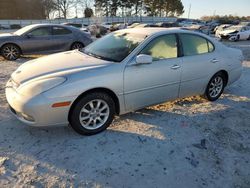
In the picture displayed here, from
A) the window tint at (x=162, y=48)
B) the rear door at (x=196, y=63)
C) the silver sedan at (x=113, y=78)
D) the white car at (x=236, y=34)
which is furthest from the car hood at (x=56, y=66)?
the white car at (x=236, y=34)

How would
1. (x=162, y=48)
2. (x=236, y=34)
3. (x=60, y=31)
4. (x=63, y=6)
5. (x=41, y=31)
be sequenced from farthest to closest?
(x=63, y=6)
(x=236, y=34)
(x=60, y=31)
(x=41, y=31)
(x=162, y=48)

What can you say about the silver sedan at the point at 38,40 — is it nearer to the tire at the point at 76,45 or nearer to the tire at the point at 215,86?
the tire at the point at 76,45

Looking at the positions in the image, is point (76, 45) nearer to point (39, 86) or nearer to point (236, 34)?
point (39, 86)

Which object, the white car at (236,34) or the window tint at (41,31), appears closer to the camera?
the window tint at (41,31)

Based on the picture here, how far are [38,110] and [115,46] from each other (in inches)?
71.2

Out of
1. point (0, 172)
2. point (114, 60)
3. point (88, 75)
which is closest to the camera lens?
point (0, 172)

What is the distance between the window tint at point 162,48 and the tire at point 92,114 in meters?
1.05

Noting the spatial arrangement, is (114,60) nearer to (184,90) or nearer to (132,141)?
(132,141)

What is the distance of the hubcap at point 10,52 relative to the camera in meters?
9.77

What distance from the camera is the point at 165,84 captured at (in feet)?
14.9

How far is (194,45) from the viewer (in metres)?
5.03

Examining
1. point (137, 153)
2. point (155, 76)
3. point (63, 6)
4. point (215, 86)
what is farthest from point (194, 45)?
point (63, 6)

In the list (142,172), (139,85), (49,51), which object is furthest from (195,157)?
(49,51)

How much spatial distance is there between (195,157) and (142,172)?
0.81 meters
